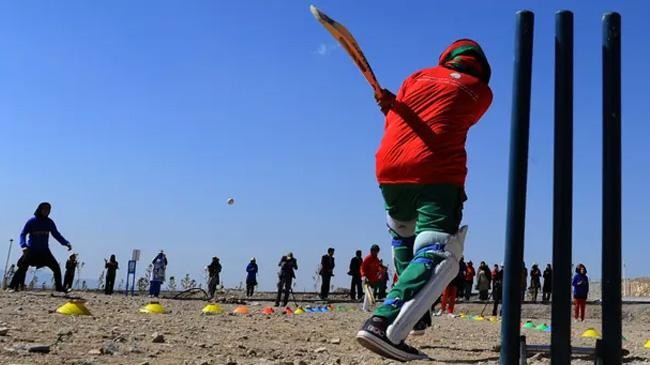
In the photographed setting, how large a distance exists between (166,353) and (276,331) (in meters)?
2.02

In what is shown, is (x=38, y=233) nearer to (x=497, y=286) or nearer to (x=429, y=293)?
(x=429, y=293)

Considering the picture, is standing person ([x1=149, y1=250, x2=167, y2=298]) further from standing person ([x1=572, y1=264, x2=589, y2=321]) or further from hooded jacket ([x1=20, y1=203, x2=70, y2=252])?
standing person ([x1=572, y1=264, x2=589, y2=321])

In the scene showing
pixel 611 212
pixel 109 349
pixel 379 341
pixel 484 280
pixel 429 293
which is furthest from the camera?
pixel 484 280

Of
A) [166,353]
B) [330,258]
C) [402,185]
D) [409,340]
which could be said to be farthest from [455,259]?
[330,258]

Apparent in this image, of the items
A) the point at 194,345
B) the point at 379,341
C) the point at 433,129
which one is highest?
the point at 433,129

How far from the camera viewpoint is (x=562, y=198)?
8.76ft

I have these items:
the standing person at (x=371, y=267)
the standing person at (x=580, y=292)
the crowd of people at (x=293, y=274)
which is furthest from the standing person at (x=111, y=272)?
the standing person at (x=580, y=292)

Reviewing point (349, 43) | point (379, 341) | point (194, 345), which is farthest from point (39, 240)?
point (379, 341)

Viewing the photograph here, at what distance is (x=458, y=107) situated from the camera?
363cm

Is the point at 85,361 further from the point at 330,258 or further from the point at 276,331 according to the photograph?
the point at 330,258

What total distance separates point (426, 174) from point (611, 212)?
1048mm

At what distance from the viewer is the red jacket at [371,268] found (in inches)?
683

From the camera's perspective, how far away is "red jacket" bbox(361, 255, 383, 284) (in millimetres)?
17359

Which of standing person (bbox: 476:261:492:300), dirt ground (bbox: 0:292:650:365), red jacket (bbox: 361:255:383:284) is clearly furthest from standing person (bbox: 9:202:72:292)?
standing person (bbox: 476:261:492:300)
